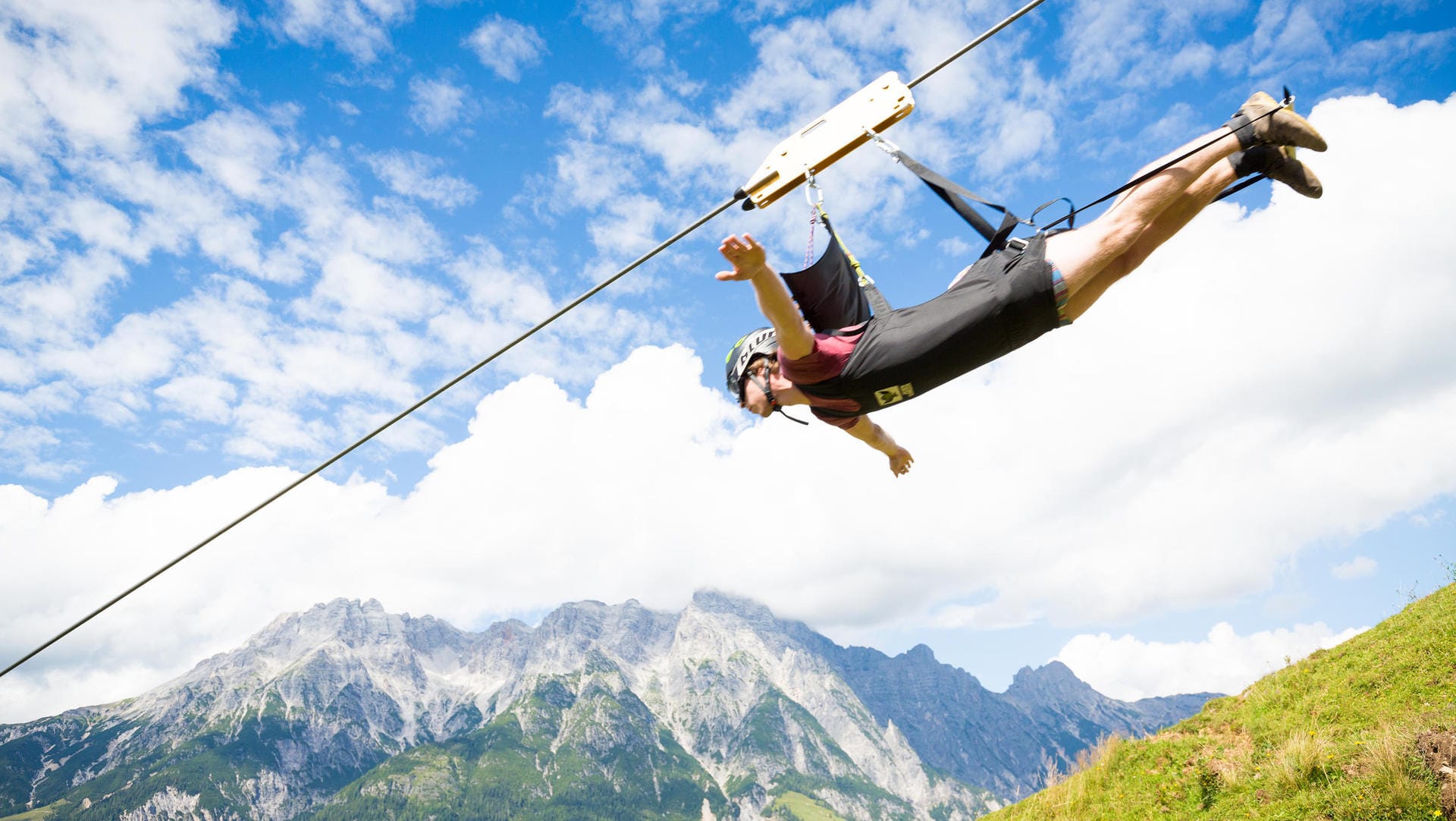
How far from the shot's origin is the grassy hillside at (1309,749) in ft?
29.5

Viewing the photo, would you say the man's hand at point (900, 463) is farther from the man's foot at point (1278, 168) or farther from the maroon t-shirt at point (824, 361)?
the man's foot at point (1278, 168)

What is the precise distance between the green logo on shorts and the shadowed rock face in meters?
8.06

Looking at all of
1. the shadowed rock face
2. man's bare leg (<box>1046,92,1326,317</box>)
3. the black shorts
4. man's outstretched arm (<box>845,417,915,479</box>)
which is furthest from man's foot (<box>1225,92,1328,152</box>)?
the shadowed rock face

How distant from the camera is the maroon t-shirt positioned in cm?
480

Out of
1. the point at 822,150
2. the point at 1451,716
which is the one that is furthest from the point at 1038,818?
the point at 822,150

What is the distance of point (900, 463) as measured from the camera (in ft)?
22.2

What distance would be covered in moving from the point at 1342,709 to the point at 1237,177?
12.4m

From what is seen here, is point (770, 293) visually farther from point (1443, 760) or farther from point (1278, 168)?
point (1443, 760)

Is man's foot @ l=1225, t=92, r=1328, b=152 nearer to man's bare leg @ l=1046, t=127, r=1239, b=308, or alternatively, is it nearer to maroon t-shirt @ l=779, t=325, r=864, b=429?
man's bare leg @ l=1046, t=127, r=1239, b=308

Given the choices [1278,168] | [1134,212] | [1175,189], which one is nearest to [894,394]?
[1134,212]

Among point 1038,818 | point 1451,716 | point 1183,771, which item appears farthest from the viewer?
point 1038,818

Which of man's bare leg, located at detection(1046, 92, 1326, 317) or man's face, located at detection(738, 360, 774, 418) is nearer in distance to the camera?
man's bare leg, located at detection(1046, 92, 1326, 317)

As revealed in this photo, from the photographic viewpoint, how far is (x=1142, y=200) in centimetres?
438

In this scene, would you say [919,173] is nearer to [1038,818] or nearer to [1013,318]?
[1013,318]
